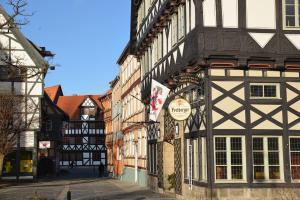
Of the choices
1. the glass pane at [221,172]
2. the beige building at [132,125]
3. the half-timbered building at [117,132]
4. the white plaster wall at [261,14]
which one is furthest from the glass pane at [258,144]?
the half-timbered building at [117,132]

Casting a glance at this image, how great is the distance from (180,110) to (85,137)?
75.3 m

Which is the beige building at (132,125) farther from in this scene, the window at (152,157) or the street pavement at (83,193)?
the street pavement at (83,193)

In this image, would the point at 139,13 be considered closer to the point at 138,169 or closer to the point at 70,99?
the point at 138,169

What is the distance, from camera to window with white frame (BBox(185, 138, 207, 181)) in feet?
65.9

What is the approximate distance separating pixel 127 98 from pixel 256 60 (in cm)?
2823

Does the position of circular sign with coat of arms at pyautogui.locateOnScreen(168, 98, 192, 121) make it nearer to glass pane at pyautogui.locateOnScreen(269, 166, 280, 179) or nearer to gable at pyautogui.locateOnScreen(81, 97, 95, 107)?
glass pane at pyautogui.locateOnScreen(269, 166, 280, 179)

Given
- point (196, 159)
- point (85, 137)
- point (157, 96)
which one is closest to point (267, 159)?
point (196, 159)

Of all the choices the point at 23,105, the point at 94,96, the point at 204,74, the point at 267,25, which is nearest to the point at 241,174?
the point at 204,74

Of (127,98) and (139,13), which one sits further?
(127,98)

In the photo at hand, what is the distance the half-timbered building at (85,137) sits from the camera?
93.3 m

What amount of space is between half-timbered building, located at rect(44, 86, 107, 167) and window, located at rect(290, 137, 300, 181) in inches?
2925

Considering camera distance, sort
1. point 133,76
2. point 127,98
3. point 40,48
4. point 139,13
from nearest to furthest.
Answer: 1. point 139,13
2. point 133,76
3. point 127,98
4. point 40,48

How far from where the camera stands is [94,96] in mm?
101000

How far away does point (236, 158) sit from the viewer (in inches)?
770
